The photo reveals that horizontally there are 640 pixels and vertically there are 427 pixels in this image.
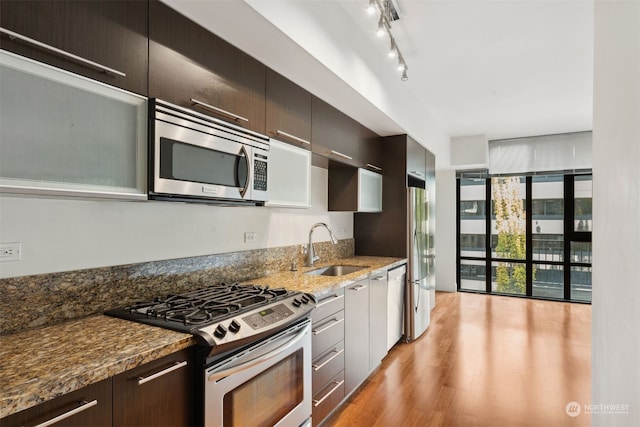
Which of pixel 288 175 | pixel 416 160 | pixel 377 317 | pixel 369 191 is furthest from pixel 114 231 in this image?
pixel 416 160

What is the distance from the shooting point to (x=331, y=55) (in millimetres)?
2297

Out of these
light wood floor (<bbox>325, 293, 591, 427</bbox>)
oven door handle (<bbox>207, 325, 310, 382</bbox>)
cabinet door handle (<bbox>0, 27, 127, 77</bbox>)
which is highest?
cabinet door handle (<bbox>0, 27, 127, 77</bbox>)

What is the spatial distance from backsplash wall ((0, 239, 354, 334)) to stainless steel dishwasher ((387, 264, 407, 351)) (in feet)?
5.10

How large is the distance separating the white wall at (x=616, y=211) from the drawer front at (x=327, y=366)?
136 cm

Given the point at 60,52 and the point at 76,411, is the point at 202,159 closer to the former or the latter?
the point at 60,52

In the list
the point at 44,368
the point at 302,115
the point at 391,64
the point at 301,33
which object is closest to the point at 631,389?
the point at 44,368

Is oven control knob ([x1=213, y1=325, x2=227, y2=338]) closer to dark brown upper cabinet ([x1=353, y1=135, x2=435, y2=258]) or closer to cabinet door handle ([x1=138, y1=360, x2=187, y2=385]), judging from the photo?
cabinet door handle ([x1=138, y1=360, x2=187, y2=385])

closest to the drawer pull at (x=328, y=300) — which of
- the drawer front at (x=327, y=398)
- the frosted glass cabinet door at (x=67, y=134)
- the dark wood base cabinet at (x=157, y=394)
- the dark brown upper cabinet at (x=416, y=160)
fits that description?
the drawer front at (x=327, y=398)

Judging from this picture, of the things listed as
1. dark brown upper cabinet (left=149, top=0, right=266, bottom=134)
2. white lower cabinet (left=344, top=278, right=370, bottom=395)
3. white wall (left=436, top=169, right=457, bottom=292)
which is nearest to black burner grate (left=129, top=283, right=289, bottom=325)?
white lower cabinet (left=344, top=278, right=370, bottom=395)

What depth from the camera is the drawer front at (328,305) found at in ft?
7.08

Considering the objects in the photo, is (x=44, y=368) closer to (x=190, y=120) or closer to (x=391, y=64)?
(x=190, y=120)

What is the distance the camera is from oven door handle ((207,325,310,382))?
1.40 m

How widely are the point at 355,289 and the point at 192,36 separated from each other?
6.42ft

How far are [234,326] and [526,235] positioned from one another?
6.18m
